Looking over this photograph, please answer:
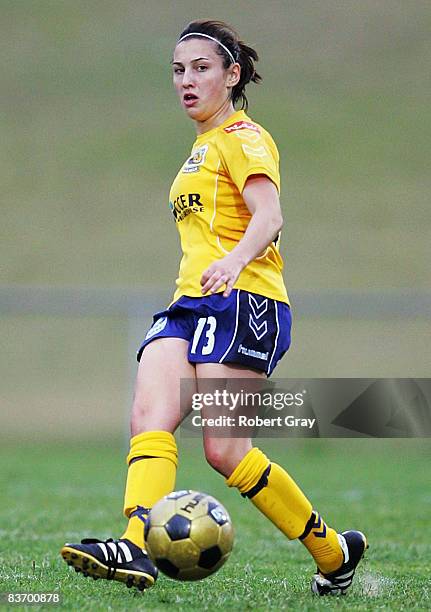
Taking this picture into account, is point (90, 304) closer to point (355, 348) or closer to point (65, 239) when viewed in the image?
point (355, 348)

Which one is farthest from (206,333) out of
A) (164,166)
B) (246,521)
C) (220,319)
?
(164,166)

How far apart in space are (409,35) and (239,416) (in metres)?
31.4

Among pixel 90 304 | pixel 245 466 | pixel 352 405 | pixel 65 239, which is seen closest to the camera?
pixel 245 466

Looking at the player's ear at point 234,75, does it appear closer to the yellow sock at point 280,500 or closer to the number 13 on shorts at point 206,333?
the number 13 on shorts at point 206,333

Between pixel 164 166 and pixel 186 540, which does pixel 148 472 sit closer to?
pixel 186 540

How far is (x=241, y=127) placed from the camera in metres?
4.33

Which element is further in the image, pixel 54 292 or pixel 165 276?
pixel 165 276

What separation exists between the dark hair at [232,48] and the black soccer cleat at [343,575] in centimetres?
183

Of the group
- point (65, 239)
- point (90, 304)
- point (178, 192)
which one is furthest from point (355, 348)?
point (178, 192)

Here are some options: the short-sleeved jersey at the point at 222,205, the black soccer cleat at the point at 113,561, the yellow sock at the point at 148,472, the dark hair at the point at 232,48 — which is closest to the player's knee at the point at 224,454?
the yellow sock at the point at 148,472

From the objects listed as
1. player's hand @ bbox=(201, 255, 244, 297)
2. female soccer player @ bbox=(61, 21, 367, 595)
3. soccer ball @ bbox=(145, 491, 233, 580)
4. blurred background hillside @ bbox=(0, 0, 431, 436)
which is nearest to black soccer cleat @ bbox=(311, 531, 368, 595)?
female soccer player @ bbox=(61, 21, 367, 595)

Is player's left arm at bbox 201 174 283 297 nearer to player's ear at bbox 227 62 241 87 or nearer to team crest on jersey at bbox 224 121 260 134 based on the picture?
team crest on jersey at bbox 224 121 260 134

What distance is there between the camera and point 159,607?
12.2 feet

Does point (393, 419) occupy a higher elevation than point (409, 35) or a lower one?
lower
